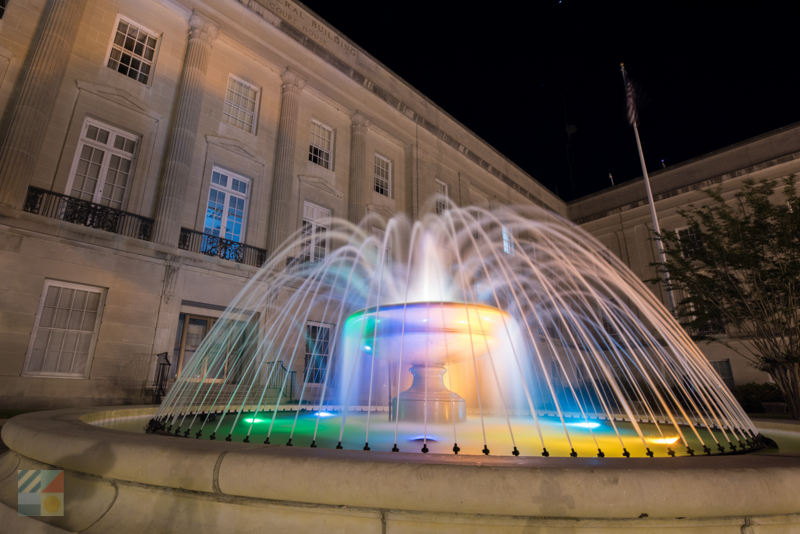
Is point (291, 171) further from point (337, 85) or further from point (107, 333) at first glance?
point (107, 333)

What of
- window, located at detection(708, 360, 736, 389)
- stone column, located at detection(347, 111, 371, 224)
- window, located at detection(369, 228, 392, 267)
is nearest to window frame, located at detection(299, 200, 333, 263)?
stone column, located at detection(347, 111, 371, 224)

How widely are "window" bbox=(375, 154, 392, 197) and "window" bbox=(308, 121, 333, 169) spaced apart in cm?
334

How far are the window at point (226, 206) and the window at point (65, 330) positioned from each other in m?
4.70

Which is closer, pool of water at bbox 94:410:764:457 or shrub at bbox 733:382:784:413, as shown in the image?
pool of water at bbox 94:410:764:457

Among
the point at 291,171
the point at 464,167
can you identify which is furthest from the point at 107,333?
the point at 464,167

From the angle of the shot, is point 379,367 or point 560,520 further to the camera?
point 379,367

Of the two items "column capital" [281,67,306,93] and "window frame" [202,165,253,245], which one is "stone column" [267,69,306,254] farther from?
"window frame" [202,165,253,245]

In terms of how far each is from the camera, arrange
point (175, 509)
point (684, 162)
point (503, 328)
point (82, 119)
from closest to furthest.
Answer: point (175, 509)
point (503, 328)
point (82, 119)
point (684, 162)

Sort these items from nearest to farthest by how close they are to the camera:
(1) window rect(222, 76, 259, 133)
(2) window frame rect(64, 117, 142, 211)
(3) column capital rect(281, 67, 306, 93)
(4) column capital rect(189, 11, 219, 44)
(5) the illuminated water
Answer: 1. (5) the illuminated water
2. (2) window frame rect(64, 117, 142, 211)
3. (4) column capital rect(189, 11, 219, 44)
4. (1) window rect(222, 76, 259, 133)
5. (3) column capital rect(281, 67, 306, 93)

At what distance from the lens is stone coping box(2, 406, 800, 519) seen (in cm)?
209

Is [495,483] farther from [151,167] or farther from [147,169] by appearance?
[151,167]

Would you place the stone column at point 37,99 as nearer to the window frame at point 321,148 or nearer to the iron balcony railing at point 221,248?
the iron balcony railing at point 221,248

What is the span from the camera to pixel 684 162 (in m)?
34.2

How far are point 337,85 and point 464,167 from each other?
11827 millimetres
